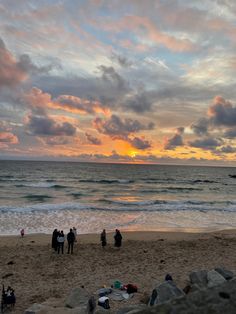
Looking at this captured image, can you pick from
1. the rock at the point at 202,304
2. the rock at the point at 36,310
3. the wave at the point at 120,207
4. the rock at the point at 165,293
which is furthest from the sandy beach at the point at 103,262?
the wave at the point at 120,207

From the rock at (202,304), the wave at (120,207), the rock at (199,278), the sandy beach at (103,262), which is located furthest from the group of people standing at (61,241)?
the rock at (202,304)

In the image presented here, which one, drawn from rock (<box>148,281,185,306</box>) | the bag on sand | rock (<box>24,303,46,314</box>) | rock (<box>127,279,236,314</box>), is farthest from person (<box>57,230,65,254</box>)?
rock (<box>127,279,236,314</box>)

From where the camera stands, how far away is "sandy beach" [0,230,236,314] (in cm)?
1284

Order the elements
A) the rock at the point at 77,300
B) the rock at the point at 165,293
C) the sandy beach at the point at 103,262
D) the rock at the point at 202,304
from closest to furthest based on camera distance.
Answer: the rock at the point at 202,304, the rock at the point at 165,293, the rock at the point at 77,300, the sandy beach at the point at 103,262

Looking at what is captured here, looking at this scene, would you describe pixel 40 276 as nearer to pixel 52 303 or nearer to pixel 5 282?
pixel 5 282

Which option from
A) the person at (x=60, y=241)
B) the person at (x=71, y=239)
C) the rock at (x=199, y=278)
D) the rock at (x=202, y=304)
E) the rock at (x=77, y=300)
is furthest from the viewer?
the person at (x=71, y=239)

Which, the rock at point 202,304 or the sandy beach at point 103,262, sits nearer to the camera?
the rock at point 202,304

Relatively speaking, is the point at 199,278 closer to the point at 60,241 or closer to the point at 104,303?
the point at 104,303

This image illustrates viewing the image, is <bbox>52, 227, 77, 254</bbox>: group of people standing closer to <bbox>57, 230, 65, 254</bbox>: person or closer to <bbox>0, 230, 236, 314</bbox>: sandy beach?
<bbox>57, 230, 65, 254</bbox>: person

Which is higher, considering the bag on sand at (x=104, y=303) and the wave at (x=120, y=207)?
the bag on sand at (x=104, y=303)

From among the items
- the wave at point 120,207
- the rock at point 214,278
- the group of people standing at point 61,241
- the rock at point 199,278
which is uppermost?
the rock at point 214,278

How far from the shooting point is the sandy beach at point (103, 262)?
1284cm

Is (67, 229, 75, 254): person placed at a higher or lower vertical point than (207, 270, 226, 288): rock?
lower

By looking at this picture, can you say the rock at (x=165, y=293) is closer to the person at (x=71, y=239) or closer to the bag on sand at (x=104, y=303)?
the bag on sand at (x=104, y=303)
